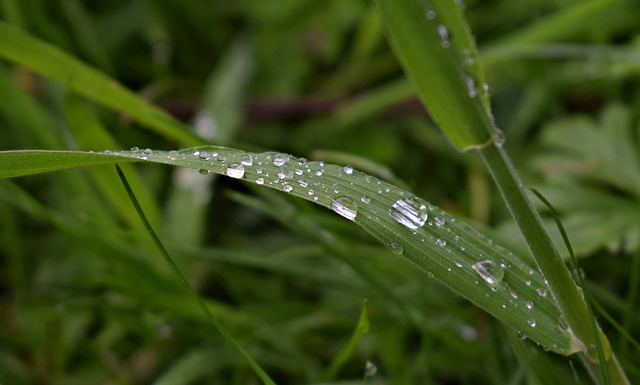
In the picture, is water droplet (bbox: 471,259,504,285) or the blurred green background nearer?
water droplet (bbox: 471,259,504,285)

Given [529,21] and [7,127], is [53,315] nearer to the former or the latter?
[7,127]

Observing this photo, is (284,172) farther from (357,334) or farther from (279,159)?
(357,334)

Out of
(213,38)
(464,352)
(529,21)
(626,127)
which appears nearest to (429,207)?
(464,352)

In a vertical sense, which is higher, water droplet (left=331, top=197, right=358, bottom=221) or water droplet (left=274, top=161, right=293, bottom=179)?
water droplet (left=274, top=161, right=293, bottom=179)

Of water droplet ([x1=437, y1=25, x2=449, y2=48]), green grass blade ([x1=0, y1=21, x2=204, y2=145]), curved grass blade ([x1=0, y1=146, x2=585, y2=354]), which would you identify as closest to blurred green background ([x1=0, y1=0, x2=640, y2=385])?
green grass blade ([x1=0, y1=21, x2=204, y2=145])

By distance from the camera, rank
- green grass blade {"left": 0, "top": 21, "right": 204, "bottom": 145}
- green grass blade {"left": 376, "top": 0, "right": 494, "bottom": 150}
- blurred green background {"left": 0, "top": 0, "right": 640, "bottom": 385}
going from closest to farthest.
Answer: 1. green grass blade {"left": 376, "top": 0, "right": 494, "bottom": 150}
2. green grass blade {"left": 0, "top": 21, "right": 204, "bottom": 145}
3. blurred green background {"left": 0, "top": 0, "right": 640, "bottom": 385}

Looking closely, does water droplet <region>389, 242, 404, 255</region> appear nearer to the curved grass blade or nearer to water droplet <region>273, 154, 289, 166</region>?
the curved grass blade
